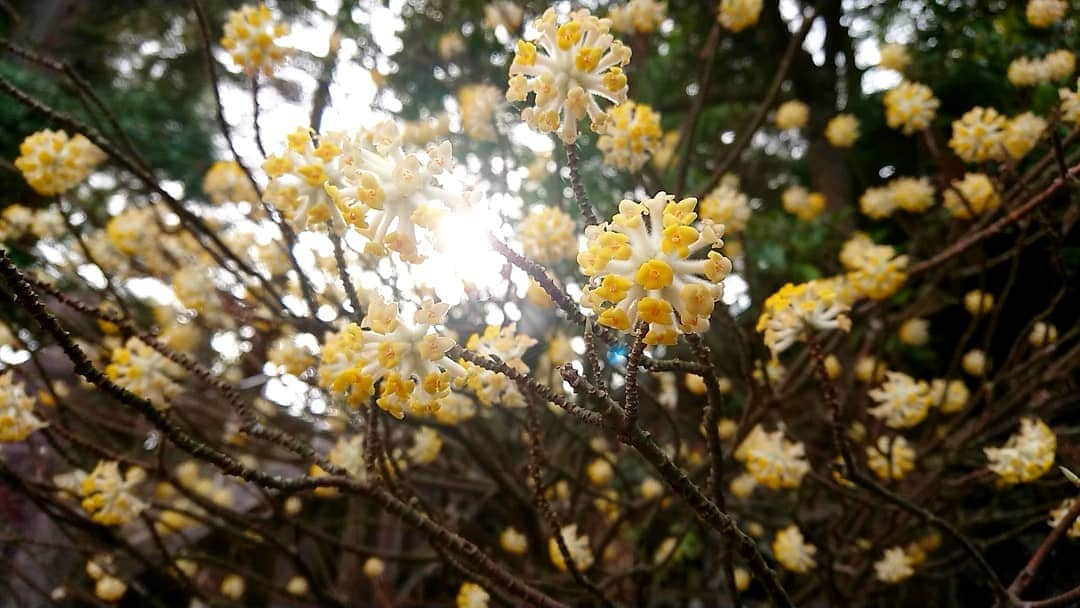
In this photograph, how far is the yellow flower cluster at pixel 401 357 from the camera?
1.04 metres

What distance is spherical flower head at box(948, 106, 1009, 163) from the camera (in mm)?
2293

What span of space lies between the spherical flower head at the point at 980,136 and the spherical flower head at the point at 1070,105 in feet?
0.63

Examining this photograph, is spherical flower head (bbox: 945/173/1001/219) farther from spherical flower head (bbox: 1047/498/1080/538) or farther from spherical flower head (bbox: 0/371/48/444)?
spherical flower head (bbox: 0/371/48/444)

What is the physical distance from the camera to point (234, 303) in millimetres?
2062

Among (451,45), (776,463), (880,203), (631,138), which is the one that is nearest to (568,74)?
(631,138)

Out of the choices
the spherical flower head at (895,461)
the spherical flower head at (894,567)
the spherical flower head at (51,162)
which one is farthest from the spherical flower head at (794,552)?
the spherical flower head at (51,162)

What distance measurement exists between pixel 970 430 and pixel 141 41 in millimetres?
8943

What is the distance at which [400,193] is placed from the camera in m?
1.00

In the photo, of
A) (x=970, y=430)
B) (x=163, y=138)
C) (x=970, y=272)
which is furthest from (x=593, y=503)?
(x=163, y=138)

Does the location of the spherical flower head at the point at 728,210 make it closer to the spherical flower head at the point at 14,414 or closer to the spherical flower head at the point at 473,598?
the spherical flower head at the point at 473,598

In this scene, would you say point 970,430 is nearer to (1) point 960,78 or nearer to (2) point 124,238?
(1) point 960,78

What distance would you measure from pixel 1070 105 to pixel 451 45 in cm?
295

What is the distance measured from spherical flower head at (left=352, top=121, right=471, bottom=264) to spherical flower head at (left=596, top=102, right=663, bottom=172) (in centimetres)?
99

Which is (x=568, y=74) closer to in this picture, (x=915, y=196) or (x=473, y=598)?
Result: (x=473, y=598)
